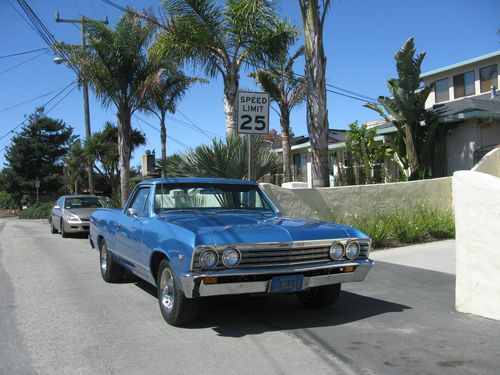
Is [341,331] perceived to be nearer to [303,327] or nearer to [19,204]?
[303,327]

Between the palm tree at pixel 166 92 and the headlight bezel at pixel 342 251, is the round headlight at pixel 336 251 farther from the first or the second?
the palm tree at pixel 166 92

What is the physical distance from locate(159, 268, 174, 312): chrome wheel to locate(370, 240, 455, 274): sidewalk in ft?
15.9

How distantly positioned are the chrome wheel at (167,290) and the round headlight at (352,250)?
6.25 feet

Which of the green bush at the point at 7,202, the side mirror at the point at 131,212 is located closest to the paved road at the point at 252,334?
the side mirror at the point at 131,212

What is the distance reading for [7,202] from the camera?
56.1 metres

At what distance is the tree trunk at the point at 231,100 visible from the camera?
1399 centimetres

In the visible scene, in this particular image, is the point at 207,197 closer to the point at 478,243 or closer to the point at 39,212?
the point at 478,243

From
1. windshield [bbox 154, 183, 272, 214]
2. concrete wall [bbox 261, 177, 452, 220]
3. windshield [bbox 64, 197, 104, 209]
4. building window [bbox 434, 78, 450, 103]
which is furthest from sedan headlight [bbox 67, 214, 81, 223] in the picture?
building window [bbox 434, 78, 450, 103]

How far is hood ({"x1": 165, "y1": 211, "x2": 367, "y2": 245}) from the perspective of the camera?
497 centimetres

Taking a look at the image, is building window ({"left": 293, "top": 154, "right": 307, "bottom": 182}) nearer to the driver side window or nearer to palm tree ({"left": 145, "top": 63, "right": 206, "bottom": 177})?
palm tree ({"left": 145, "top": 63, "right": 206, "bottom": 177})

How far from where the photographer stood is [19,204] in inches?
2005

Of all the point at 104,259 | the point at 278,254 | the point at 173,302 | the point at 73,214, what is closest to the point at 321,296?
the point at 278,254

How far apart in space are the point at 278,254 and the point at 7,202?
190 ft

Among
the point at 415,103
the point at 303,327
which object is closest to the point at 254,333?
the point at 303,327
